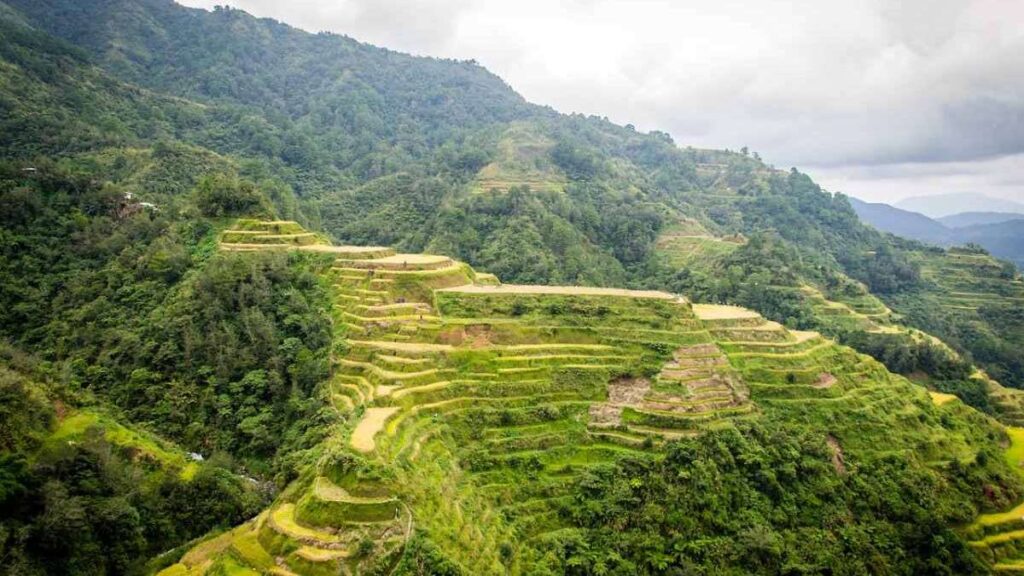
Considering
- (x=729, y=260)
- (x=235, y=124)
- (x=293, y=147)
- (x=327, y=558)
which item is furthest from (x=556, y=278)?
(x=235, y=124)

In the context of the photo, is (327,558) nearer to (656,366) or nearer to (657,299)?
(656,366)

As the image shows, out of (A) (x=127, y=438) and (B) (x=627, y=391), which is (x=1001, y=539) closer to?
(B) (x=627, y=391)

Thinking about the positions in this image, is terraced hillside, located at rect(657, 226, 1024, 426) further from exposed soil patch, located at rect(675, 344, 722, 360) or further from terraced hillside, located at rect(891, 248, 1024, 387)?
exposed soil patch, located at rect(675, 344, 722, 360)

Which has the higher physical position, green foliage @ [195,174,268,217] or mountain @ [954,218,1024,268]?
mountain @ [954,218,1024,268]

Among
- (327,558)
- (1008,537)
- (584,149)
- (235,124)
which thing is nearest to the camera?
(327,558)

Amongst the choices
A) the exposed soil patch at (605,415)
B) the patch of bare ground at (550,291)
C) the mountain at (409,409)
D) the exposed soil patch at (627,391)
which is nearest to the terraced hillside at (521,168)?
the mountain at (409,409)

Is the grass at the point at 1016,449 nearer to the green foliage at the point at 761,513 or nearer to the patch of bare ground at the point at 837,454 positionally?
the green foliage at the point at 761,513

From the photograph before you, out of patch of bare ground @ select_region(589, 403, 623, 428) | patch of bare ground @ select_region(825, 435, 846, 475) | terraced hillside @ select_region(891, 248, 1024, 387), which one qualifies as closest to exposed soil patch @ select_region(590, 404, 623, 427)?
patch of bare ground @ select_region(589, 403, 623, 428)

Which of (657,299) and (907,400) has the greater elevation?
(657,299)

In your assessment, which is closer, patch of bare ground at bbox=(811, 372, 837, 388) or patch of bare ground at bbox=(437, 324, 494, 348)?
patch of bare ground at bbox=(437, 324, 494, 348)
